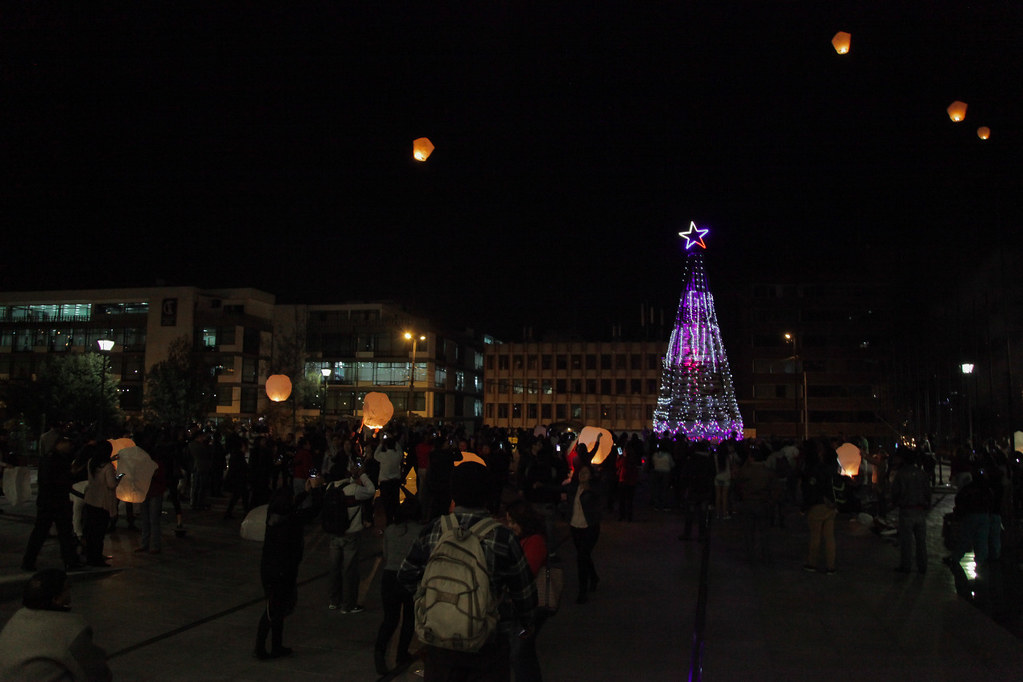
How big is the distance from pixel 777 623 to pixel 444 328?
6052 cm

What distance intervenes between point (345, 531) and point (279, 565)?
135 centimetres

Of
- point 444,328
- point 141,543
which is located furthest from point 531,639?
point 444,328

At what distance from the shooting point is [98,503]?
9.64 m

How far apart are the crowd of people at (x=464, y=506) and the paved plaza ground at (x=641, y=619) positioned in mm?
383

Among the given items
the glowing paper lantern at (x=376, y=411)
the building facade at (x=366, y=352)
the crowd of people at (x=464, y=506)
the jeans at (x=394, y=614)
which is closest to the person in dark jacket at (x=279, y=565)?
the crowd of people at (x=464, y=506)

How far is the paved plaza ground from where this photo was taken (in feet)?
20.3

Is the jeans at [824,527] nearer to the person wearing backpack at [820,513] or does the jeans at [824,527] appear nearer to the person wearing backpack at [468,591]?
the person wearing backpack at [820,513]

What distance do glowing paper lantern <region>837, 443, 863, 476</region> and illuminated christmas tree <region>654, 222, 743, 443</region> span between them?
19.1 meters

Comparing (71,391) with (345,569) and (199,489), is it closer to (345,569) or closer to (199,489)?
(199,489)

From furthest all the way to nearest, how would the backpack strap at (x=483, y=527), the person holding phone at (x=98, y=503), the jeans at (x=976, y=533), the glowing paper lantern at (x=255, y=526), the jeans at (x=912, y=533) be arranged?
the jeans at (x=912, y=533) → the jeans at (x=976, y=533) → the person holding phone at (x=98, y=503) → the glowing paper lantern at (x=255, y=526) → the backpack strap at (x=483, y=527)

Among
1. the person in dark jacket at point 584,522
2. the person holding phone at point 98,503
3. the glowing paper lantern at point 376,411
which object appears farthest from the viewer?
the glowing paper lantern at point 376,411

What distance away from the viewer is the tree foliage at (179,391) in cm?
4412

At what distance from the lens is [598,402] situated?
79.5 m

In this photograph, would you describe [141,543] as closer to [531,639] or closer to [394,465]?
[394,465]
